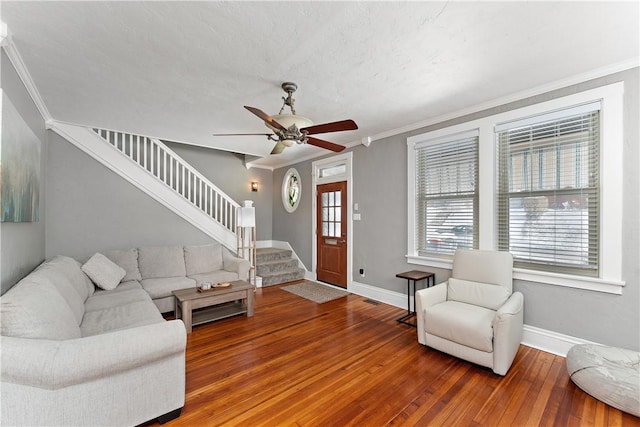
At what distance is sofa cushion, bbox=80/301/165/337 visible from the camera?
2.26m

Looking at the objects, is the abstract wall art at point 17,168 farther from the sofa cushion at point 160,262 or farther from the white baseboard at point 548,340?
the white baseboard at point 548,340

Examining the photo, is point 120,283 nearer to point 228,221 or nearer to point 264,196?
point 228,221

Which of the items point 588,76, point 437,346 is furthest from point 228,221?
point 588,76

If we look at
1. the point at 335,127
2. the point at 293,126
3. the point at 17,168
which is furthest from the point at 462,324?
the point at 17,168

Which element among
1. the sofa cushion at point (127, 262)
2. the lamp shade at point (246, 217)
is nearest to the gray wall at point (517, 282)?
the lamp shade at point (246, 217)

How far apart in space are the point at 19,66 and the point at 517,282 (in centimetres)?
522

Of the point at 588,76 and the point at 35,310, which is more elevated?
the point at 588,76

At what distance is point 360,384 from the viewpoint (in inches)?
87.0

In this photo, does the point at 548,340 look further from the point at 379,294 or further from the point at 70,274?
the point at 70,274

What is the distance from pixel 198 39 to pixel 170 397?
2.54 meters

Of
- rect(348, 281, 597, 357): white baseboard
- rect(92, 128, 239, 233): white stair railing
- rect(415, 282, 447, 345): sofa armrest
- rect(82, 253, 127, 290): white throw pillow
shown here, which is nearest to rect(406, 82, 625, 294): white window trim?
rect(348, 281, 597, 357): white baseboard

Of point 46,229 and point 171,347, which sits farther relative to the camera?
point 46,229

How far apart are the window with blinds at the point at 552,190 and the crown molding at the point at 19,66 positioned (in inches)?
174

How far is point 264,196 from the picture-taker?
6.98m
